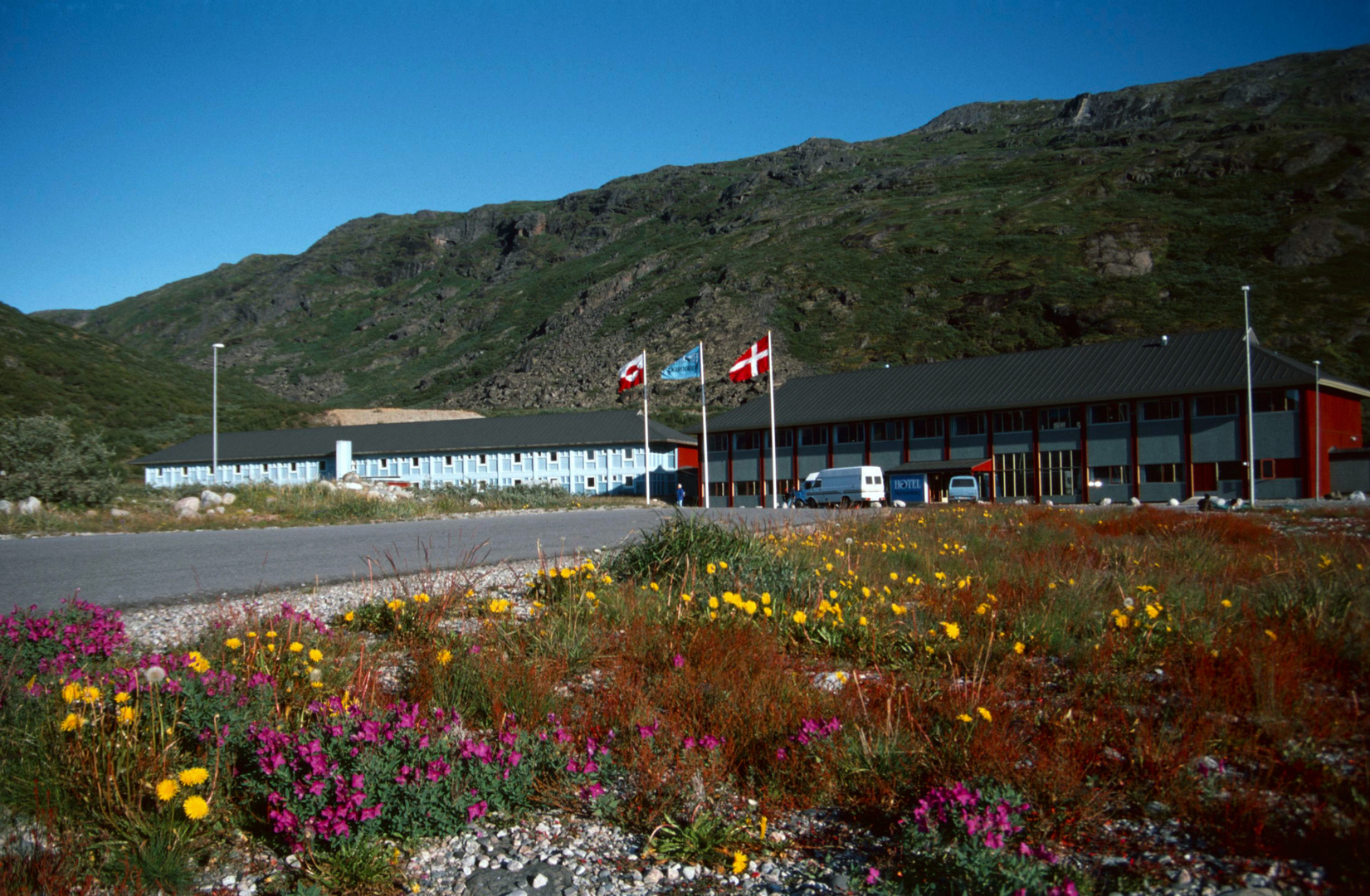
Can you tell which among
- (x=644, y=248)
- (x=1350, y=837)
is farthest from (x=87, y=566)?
(x=644, y=248)

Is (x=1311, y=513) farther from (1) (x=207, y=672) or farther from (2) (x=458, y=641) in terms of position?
(1) (x=207, y=672)

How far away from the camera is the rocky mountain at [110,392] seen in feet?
196

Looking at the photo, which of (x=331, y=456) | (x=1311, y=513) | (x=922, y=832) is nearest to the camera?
(x=922, y=832)

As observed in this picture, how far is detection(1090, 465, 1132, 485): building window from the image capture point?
45.4 m

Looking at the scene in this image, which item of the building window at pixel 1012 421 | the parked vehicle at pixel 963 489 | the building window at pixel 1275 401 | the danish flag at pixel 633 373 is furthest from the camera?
the building window at pixel 1012 421

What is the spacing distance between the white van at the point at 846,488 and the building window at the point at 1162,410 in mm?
14801

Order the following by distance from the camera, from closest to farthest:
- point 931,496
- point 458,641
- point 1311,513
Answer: point 458,641
point 1311,513
point 931,496

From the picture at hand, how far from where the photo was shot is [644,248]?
189 m

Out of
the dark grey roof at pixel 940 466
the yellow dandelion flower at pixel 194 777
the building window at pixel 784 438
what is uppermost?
the building window at pixel 784 438

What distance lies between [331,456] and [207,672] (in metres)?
67.4

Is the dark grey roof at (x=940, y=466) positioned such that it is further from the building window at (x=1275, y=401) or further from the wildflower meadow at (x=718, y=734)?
the wildflower meadow at (x=718, y=734)

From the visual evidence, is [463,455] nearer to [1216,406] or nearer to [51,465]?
[51,465]

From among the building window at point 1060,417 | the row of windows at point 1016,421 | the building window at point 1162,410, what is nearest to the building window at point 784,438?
the row of windows at point 1016,421

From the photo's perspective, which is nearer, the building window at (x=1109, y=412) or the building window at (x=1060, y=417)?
the building window at (x=1109, y=412)
